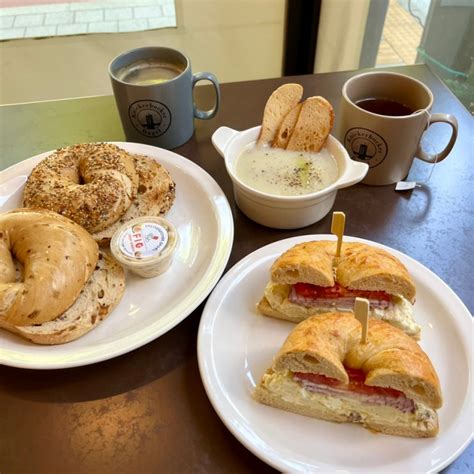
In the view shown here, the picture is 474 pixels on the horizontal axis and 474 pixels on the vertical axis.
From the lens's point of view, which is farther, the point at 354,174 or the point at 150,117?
the point at 150,117

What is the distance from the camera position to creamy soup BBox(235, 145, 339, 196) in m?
1.23

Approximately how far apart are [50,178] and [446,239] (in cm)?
106

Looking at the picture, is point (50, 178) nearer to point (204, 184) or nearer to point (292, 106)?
point (204, 184)

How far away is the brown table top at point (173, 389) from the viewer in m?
0.86

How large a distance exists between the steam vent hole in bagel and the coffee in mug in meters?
0.62

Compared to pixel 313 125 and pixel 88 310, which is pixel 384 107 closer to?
pixel 313 125

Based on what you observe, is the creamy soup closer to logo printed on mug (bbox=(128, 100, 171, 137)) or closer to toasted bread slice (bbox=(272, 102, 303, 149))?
toasted bread slice (bbox=(272, 102, 303, 149))

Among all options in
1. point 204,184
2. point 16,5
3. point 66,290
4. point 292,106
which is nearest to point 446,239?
point 292,106

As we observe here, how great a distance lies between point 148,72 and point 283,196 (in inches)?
26.2

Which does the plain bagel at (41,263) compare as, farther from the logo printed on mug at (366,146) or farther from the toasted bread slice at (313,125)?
the logo printed on mug at (366,146)

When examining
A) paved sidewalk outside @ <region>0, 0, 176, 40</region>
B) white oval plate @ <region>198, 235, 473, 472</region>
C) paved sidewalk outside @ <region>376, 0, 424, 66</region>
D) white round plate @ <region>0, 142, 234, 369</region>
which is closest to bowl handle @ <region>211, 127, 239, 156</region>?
white round plate @ <region>0, 142, 234, 369</region>

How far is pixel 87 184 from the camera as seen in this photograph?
4.01ft

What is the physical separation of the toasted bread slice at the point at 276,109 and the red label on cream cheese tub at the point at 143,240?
0.42 meters

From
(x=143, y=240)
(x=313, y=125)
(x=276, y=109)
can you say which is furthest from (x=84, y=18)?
(x=143, y=240)
